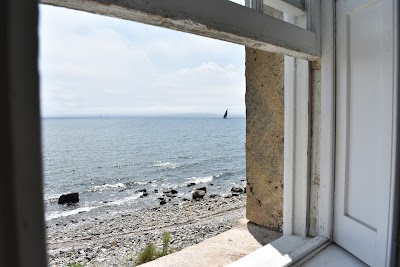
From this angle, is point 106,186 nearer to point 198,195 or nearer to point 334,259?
point 198,195

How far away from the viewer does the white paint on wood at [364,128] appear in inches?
44.2

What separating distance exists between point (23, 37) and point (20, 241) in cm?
27

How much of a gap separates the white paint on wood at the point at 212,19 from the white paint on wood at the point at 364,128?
22cm

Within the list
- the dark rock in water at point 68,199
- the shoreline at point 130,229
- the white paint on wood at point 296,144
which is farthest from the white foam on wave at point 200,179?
the white paint on wood at point 296,144

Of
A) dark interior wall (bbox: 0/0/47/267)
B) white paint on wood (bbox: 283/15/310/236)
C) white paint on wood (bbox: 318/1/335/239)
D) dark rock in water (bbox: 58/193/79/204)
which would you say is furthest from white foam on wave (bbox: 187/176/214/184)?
dark interior wall (bbox: 0/0/47/267)

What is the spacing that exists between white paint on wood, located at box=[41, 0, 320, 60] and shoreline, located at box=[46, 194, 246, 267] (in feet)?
11.9

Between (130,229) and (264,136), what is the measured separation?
5.40 meters

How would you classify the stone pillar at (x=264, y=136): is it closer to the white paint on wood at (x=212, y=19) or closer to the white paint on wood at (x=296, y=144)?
the white paint on wood at (x=296, y=144)

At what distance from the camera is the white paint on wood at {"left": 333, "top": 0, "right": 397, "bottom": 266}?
112 cm

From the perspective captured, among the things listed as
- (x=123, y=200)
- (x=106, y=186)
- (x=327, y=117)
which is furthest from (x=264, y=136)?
(x=106, y=186)

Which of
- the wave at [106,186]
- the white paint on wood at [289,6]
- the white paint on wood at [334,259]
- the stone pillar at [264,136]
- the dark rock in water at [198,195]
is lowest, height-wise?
the wave at [106,186]

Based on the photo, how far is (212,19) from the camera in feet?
3.03

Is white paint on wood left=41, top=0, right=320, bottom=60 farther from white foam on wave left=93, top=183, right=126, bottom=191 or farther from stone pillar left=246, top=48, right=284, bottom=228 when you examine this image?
white foam on wave left=93, top=183, right=126, bottom=191

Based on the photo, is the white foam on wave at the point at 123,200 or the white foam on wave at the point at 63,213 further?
the white foam on wave at the point at 123,200
